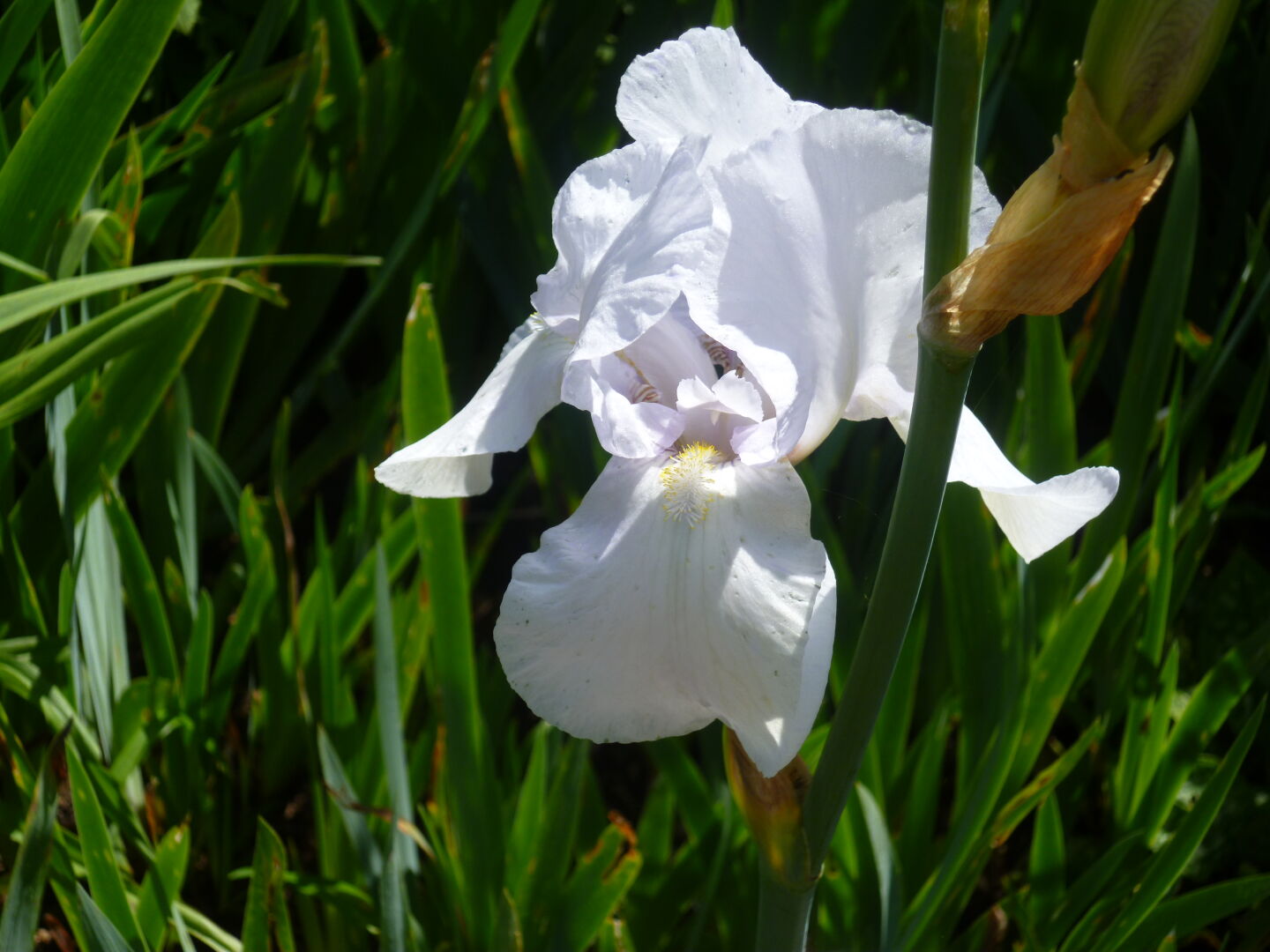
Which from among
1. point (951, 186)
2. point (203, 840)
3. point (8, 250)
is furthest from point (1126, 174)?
point (203, 840)

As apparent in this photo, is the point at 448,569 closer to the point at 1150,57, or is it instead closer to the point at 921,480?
the point at 921,480

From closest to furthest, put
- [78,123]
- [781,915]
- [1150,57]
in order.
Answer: [1150,57]
[781,915]
[78,123]

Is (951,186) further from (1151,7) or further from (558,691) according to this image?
(558,691)

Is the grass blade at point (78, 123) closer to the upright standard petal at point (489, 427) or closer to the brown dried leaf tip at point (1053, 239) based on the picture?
the upright standard petal at point (489, 427)

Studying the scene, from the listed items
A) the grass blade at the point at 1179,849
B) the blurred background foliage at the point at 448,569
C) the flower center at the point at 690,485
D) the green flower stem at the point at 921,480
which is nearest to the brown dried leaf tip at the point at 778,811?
the green flower stem at the point at 921,480

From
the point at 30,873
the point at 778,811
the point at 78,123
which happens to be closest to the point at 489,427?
the point at 778,811

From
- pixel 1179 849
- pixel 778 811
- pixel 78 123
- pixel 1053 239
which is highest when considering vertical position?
pixel 78 123

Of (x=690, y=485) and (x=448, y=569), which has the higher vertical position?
(x=690, y=485)
